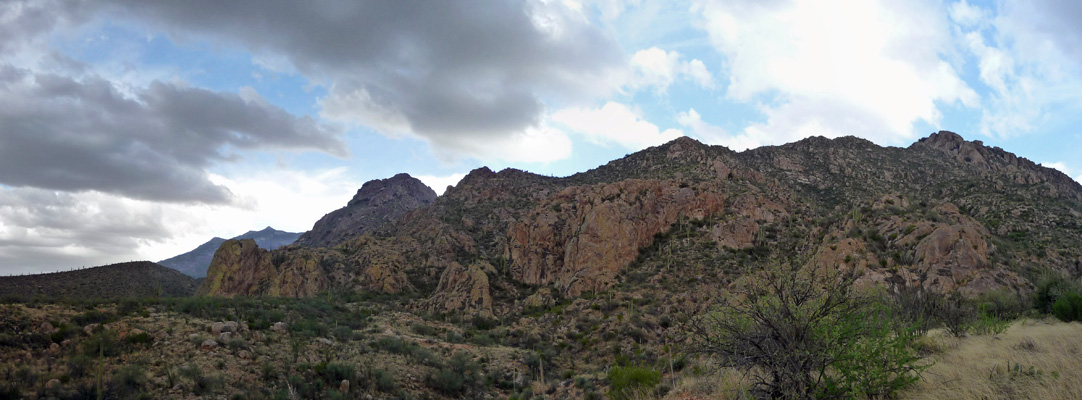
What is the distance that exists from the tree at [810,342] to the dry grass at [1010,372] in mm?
740

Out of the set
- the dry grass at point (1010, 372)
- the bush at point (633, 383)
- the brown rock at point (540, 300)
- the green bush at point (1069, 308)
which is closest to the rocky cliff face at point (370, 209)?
the brown rock at point (540, 300)

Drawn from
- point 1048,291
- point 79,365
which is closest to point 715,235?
point 1048,291

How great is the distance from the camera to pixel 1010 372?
28.7ft

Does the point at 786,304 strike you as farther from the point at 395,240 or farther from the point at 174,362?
the point at 395,240

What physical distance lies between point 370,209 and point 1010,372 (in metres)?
132

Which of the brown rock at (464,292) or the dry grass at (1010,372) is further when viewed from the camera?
the brown rock at (464,292)

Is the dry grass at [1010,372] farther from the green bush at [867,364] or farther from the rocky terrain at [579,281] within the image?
the green bush at [867,364]

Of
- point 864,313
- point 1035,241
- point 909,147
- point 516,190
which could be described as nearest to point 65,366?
point 864,313

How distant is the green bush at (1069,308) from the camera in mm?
17547

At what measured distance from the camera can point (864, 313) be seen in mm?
8516

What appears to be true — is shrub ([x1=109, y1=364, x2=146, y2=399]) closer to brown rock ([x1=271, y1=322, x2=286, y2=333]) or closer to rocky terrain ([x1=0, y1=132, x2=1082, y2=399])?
rocky terrain ([x1=0, y1=132, x2=1082, y2=399])

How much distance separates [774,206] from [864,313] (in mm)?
47389

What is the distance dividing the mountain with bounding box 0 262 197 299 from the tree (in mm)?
57117

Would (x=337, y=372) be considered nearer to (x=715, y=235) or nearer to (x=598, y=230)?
(x=598, y=230)
